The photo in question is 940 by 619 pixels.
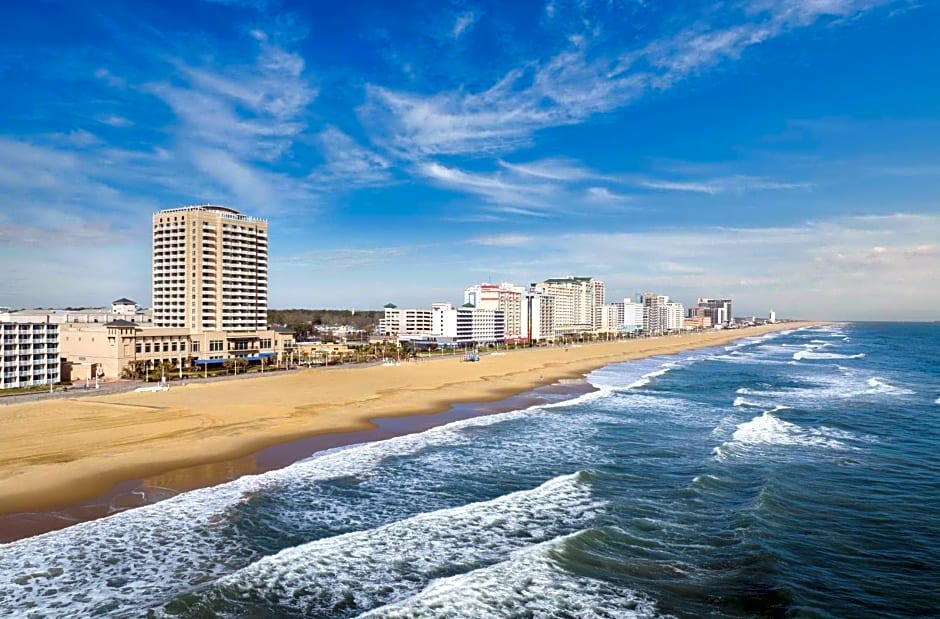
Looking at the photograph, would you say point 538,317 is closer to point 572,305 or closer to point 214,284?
point 572,305

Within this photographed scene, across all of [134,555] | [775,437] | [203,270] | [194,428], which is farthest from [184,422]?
[203,270]

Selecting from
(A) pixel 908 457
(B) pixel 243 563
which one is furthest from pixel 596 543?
(A) pixel 908 457

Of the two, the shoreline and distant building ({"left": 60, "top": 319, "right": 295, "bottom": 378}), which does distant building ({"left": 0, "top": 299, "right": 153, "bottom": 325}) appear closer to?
distant building ({"left": 60, "top": 319, "right": 295, "bottom": 378})

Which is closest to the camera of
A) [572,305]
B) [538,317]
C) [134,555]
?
[134,555]

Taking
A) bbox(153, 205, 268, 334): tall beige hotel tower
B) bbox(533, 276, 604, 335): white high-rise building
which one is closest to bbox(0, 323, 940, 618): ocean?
bbox(153, 205, 268, 334): tall beige hotel tower

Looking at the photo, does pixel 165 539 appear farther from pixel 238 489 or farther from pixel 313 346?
pixel 313 346

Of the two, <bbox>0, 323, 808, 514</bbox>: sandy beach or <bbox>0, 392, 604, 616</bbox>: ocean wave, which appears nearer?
<bbox>0, 392, 604, 616</bbox>: ocean wave
